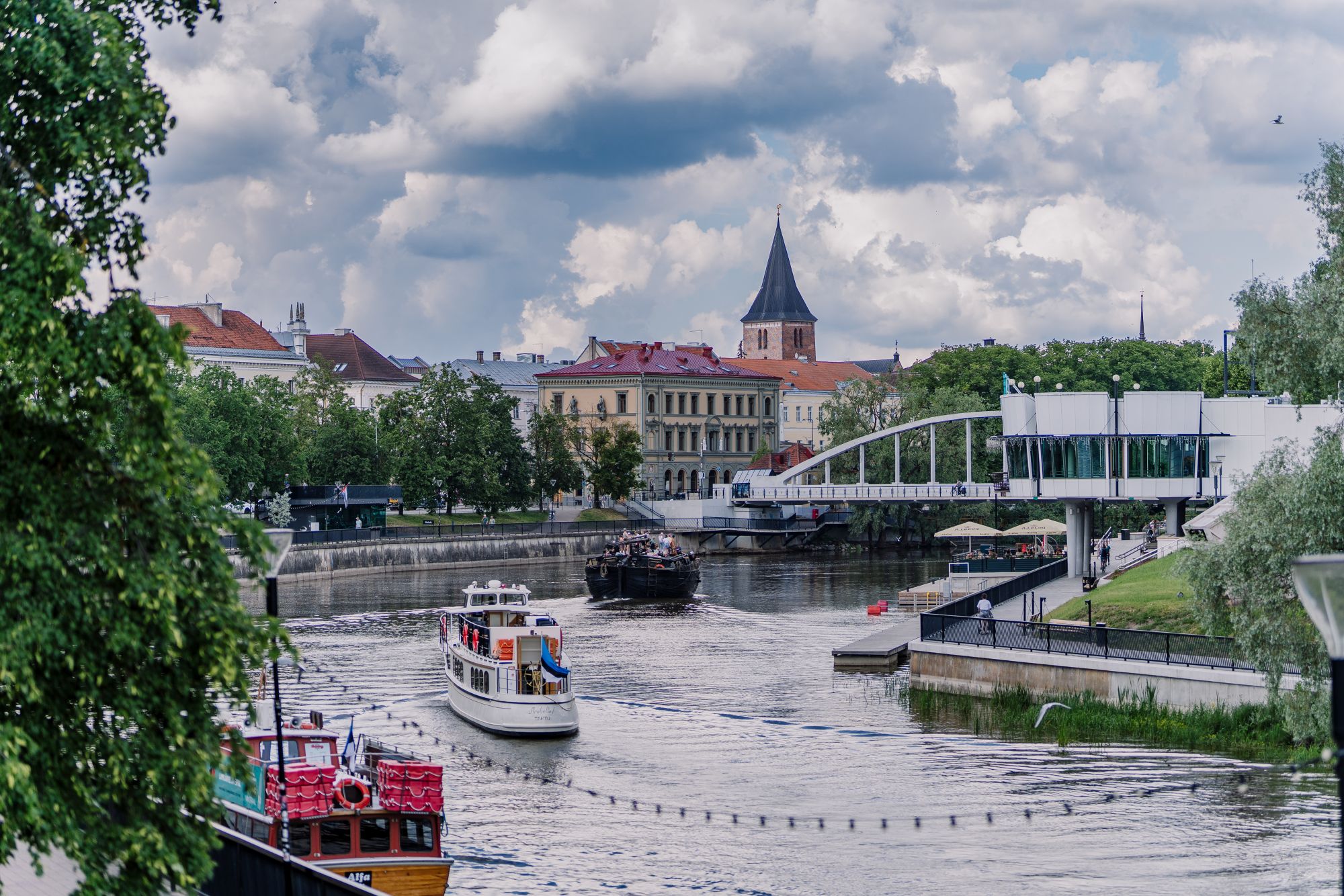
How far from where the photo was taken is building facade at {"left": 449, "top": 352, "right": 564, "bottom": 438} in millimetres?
166000

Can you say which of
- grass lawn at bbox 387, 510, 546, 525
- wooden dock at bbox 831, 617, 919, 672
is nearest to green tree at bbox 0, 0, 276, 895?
wooden dock at bbox 831, 617, 919, 672

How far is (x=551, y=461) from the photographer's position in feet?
422

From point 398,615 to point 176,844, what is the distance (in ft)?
187

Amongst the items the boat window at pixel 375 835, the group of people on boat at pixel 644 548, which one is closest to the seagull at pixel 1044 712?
the boat window at pixel 375 835

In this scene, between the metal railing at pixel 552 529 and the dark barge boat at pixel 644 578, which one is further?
the metal railing at pixel 552 529

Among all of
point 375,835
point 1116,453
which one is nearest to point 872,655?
point 1116,453

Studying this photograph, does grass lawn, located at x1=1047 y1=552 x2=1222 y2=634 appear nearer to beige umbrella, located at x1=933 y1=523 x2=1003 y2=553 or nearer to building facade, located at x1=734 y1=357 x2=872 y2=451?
beige umbrella, located at x1=933 y1=523 x2=1003 y2=553

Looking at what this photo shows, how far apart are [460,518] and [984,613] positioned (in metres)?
80.2

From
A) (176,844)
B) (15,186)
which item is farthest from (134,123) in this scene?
(176,844)

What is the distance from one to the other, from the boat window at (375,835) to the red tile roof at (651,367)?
12294 centimetres

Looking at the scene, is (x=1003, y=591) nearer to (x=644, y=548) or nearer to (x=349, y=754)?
(x=644, y=548)

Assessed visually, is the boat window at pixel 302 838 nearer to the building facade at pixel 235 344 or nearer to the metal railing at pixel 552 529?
the metal railing at pixel 552 529

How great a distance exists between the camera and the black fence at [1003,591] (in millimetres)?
48031

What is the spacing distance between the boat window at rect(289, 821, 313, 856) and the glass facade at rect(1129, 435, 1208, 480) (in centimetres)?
5336
